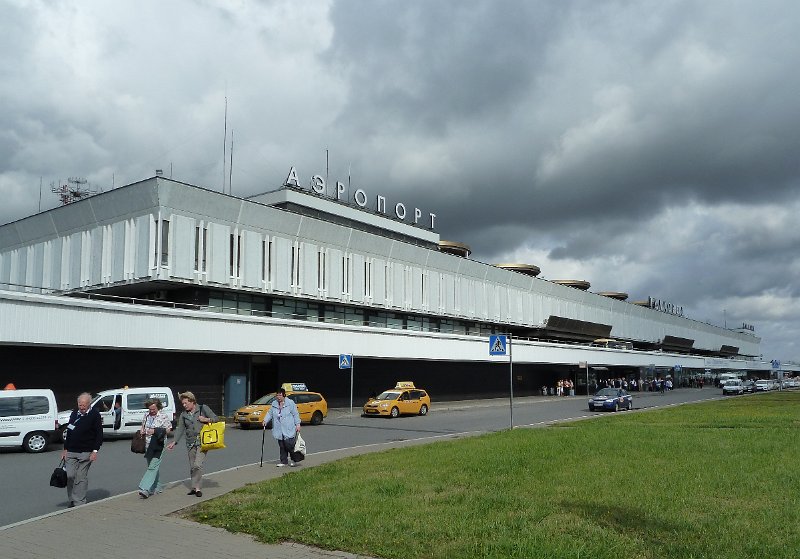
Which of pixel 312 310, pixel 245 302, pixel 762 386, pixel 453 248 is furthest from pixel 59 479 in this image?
pixel 762 386

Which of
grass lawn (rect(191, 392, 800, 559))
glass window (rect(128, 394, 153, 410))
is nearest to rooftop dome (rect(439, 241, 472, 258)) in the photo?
glass window (rect(128, 394, 153, 410))

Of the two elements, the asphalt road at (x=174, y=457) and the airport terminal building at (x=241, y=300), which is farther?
the airport terminal building at (x=241, y=300)

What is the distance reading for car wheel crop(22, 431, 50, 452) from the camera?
20.1 meters

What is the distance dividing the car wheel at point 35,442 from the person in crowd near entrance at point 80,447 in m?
10.4

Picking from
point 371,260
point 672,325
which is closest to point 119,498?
point 371,260

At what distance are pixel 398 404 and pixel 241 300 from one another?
12514 mm

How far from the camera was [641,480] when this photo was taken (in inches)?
464

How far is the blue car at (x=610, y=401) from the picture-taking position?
130 feet

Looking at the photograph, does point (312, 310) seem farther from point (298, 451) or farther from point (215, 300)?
point (298, 451)

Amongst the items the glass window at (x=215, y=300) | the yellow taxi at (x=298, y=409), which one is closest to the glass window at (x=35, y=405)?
the yellow taxi at (x=298, y=409)

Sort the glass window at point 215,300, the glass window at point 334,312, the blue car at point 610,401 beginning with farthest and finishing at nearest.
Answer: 1. the glass window at point 334,312
2. the glass window at point 215,300
3. the blue car at point 610,401

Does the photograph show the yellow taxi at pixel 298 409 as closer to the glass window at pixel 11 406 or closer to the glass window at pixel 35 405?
the glass window at pixel 35 405

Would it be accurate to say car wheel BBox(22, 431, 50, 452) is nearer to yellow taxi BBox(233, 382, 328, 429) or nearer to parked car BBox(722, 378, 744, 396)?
yellow taxi BBox(233, 382, 328, 429)

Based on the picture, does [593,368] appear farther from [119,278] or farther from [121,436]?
[121,436]
